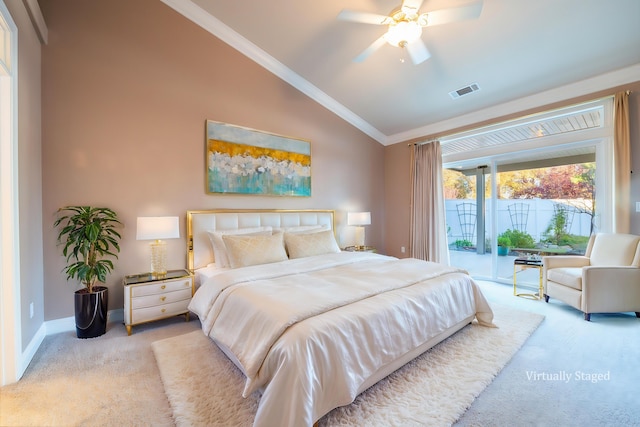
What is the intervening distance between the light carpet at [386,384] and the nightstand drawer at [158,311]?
0.41 metres

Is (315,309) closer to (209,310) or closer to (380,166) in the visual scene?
A: (209,310)

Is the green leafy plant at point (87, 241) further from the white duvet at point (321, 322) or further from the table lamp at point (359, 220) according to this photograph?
the table lamp at point (359, 220)

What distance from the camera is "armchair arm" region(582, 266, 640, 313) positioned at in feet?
9.77

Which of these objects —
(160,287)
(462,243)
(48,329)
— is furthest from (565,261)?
(48,329)

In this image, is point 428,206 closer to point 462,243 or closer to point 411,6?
point 462,243

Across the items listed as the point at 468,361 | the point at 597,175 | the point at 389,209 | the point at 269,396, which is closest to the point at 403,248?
the point at 389,209

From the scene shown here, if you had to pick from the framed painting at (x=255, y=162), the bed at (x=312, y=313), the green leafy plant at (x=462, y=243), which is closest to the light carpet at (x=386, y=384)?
the bed at (x=312, y=313)

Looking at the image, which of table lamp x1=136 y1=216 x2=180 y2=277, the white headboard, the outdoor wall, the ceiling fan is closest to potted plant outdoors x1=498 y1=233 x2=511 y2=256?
the outdoor wall

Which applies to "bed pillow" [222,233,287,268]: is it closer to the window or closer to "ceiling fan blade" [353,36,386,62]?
"ceiling fan blade" [353,36,386,62]

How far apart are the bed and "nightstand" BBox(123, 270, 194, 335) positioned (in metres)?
0.25

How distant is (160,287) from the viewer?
9.54ft

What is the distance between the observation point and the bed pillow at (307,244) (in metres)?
3.66

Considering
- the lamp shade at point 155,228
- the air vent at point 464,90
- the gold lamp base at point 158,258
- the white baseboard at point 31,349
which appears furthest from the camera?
the air vent at point 464,90

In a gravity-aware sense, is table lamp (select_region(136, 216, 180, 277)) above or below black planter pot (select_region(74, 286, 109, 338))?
above
